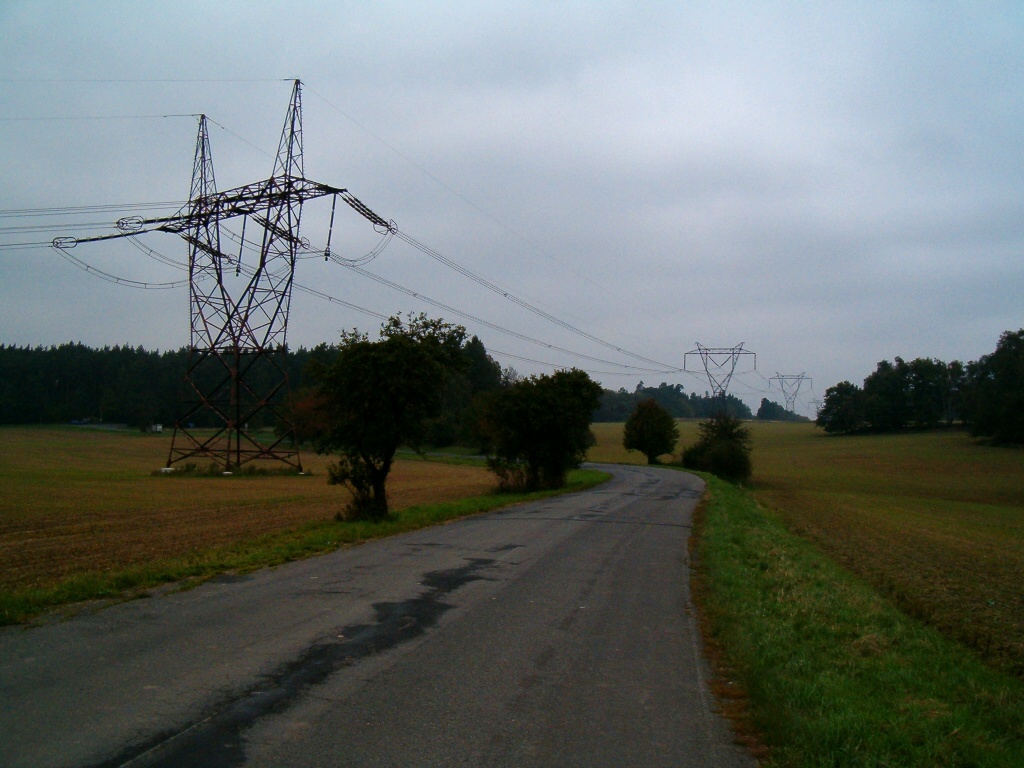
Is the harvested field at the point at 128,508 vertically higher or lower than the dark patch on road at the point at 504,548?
lower

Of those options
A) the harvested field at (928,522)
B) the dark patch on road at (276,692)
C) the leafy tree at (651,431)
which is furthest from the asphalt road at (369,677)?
the leafy tree at (651,431)

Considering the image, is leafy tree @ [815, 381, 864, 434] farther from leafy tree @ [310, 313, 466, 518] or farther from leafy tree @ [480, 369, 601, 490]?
leafy tree @ [310, 313, 466, 518]

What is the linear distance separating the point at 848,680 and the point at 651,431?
262ft

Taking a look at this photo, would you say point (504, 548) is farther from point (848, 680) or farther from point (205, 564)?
point (848, 680)

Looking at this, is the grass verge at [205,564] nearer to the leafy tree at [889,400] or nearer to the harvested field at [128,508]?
the harvested field at [128,508]

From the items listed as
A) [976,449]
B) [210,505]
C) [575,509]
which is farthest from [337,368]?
[976,449]

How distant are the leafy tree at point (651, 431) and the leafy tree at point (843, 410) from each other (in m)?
51.6

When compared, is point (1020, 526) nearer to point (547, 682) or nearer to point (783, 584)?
point (783, 584)

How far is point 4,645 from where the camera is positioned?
7.32 metres

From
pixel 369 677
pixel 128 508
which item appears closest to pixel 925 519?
pixel 128 508

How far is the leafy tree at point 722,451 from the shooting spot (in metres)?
66.1

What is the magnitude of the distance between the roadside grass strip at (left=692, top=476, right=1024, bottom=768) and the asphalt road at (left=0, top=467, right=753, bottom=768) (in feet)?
1.47

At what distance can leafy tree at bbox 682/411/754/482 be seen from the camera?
66125 millimetres

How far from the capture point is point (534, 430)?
39.4 metres
